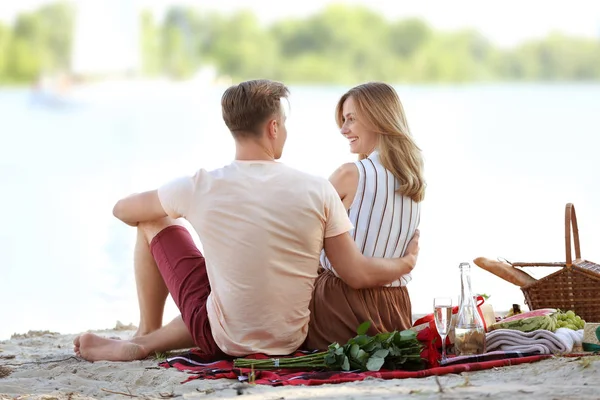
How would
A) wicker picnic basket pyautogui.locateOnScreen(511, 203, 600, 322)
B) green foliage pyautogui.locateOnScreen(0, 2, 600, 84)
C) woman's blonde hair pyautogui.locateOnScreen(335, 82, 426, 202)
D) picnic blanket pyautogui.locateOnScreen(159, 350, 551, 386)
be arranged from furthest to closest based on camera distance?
green foliage pyautogui.locateOnScreen(0, 2, 600, 84), wicker picnic basket pyautogui.locateOnScreen(511, 203, 600, 322), woman's blonde hair pyautogui.locateOnScreen(335, 82, 426, 202), picnic blanket pyautogui.locateOnScreen(159, 350, 551, 386)

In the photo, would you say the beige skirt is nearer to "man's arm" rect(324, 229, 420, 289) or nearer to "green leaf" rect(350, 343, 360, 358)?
"man's arm" rect(324, 229, 420, 289)

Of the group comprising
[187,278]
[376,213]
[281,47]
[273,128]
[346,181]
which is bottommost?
[187,278]

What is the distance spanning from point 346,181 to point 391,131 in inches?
9.8

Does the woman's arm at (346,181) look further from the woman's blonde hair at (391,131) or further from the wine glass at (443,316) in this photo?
the wine glass at (443,316)

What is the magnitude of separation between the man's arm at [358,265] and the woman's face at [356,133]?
1.44 ft

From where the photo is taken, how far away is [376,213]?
313 cm

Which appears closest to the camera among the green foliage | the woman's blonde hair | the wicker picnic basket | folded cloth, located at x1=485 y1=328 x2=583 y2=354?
folded cloth, located at x1=485 y1=328 x2=583 y2=354

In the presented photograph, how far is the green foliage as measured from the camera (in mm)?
24281

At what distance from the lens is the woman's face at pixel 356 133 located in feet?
10.7

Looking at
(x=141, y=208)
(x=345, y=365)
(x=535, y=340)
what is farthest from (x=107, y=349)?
(x=535, y=340)

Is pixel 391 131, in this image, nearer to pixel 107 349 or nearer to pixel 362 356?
pixel 362 356

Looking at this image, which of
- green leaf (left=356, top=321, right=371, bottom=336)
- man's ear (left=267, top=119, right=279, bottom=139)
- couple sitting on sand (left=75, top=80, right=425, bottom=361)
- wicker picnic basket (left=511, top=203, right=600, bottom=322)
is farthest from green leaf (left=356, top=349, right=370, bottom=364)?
wicker picnic basket (left=511, top=203, right=600, bottom=322)

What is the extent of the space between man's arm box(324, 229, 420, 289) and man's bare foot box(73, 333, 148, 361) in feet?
2.61

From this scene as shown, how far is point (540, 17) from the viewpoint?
87.0 ft
